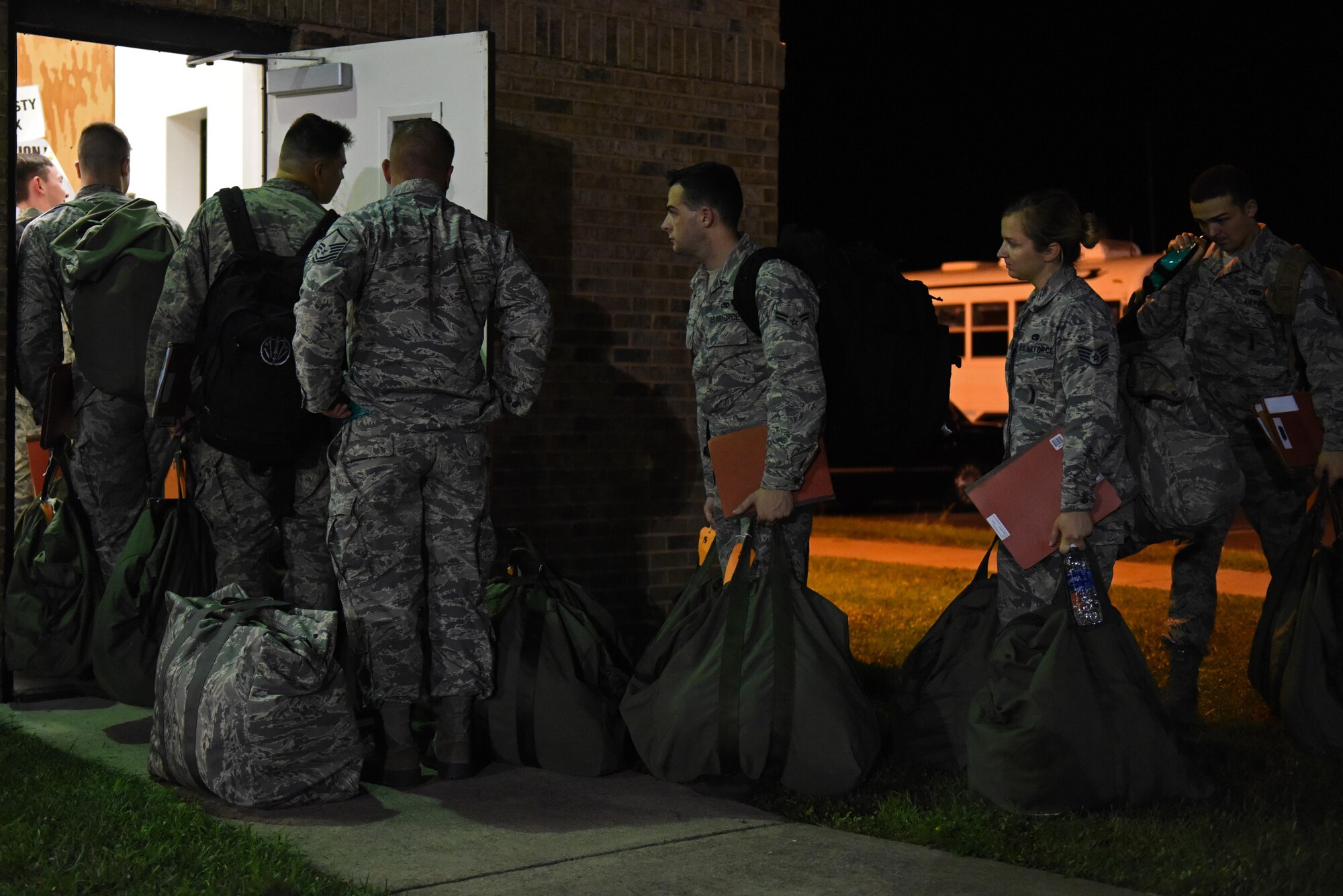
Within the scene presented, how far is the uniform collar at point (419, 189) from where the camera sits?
5.26 metres

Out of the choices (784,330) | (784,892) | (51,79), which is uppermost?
(51,79)

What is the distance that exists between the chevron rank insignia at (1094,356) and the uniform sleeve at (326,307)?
234cm

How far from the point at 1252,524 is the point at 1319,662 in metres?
0.73

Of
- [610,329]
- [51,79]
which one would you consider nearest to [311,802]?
[610,329]

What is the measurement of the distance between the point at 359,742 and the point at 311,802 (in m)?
0.25

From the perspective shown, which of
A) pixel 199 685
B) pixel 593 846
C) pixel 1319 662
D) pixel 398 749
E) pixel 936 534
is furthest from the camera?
pixel 936 534

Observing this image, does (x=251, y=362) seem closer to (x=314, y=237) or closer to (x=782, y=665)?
(x=314, y=237)

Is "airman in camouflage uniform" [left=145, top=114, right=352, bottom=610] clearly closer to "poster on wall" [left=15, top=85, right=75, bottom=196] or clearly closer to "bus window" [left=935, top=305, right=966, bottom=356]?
"poster on wall" [left=15, top=85, right=75, bottom=196]

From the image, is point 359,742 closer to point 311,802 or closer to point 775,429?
point 311,802

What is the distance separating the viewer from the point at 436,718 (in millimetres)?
5465

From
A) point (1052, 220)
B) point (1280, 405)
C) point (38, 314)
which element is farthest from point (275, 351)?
point (1280, 405)

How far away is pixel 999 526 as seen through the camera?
193 inches

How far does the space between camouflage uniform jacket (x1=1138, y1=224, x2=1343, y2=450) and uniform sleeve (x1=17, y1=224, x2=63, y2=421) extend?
173 inches

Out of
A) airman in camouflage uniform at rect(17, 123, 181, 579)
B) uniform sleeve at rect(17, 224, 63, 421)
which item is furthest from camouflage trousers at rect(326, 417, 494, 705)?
uniform sleeve at rect(17, 224, 63, 421)
